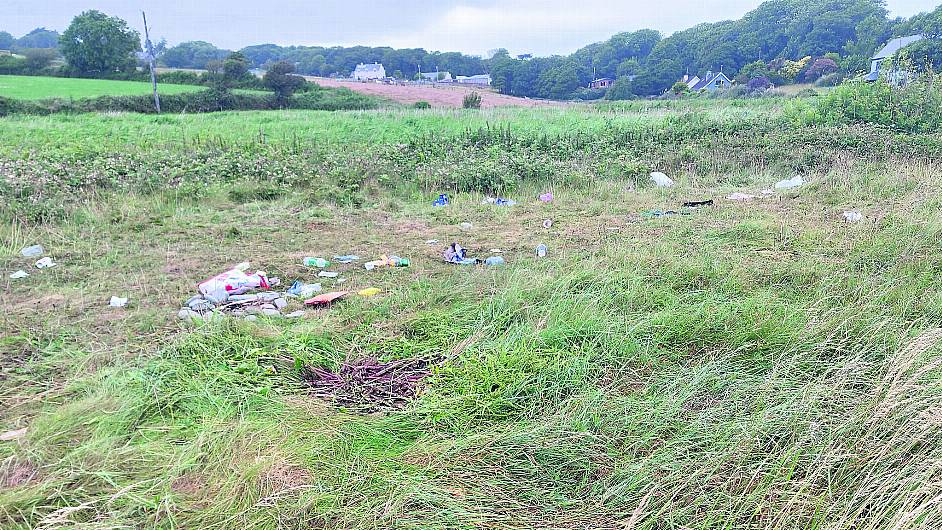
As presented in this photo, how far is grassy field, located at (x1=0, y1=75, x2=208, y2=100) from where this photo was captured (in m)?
20.1

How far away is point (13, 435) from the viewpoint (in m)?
2.23

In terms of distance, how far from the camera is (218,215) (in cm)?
601

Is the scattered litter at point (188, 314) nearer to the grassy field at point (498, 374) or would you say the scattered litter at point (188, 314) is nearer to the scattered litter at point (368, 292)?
the grassy field at point (498, 374)

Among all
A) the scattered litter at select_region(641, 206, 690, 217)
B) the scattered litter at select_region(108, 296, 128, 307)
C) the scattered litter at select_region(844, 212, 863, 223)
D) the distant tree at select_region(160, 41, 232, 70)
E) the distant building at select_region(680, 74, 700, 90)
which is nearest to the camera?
the scattered litter at select_region(108, 296, 128, 307)

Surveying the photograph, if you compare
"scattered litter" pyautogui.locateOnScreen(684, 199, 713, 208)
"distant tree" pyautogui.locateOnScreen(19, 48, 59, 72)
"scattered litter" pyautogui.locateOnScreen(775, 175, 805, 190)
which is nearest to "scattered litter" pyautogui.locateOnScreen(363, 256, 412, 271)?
"scattered litter" pyautogui.locateOnScreen(684, 199, 713, 208)

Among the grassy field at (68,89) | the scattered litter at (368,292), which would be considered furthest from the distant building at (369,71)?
the scattered litter at (368,292)

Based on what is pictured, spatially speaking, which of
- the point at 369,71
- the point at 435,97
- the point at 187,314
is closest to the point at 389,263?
the point at 187,314

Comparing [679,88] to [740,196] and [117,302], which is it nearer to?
[740,196]

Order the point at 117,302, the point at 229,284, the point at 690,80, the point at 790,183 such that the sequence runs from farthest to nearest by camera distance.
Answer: the point at 690,80
the point at 790,183
the point at 229,284
the point at 117,302

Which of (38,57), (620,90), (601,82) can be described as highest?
(38,57)

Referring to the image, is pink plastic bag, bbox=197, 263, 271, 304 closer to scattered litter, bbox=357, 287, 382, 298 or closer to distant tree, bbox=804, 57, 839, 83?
scattered litter, bbox=357, 287, 382, 298

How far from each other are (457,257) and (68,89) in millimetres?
24679

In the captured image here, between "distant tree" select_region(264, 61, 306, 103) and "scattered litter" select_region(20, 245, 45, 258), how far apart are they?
2192 cm

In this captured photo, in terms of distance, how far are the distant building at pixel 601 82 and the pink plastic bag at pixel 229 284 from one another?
95.9ft
